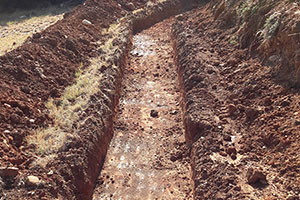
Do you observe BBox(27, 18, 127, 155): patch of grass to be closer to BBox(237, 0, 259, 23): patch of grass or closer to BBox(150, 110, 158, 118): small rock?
BBox(150, 110, 158, 118): small rock

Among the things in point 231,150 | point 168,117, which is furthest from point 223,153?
point 168,117

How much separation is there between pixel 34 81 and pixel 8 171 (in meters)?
3.41

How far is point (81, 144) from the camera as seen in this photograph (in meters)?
6.37


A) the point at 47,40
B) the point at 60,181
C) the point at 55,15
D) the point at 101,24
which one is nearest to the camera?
the point at 60,181

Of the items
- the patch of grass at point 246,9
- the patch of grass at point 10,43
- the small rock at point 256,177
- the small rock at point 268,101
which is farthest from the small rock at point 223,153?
the patch of grass at point 10,43

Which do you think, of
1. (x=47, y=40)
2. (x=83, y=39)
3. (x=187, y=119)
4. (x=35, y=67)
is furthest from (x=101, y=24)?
(x=187, y=119)

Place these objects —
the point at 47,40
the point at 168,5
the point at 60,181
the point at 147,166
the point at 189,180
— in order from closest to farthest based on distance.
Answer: the point at 60,181
the point at 189,180
the point at 147,166
the point at 47,40
the point at 168,5

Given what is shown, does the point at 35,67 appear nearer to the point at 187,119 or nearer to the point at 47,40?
the point at 47,40

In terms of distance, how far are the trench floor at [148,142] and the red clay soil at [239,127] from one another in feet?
1.79

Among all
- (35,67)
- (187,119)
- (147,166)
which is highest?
(35,67)

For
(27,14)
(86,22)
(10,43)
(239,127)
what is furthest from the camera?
(27,14)

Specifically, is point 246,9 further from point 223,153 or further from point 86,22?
point 86,22

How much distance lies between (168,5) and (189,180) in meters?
12.5

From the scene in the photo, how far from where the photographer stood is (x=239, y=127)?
632 centimetres
